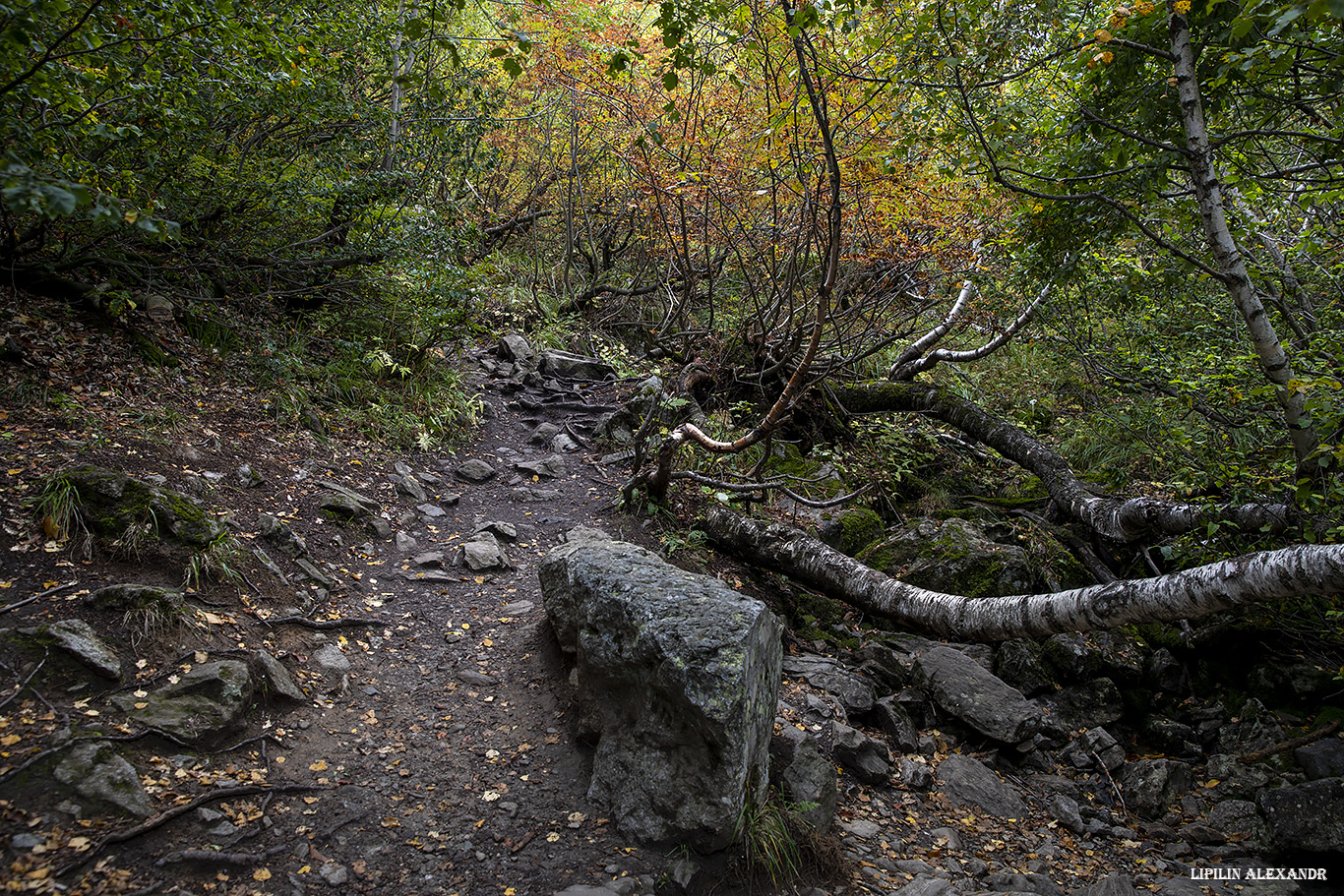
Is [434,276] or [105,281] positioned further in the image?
[434,276]

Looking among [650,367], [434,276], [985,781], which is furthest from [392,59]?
[985,781]

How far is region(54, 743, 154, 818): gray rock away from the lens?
2551 mm

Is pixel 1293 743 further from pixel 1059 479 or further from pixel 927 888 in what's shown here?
pixel 927 888

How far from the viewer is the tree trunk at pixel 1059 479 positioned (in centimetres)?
455

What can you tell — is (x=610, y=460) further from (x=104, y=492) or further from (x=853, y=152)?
(x=104, y=492)

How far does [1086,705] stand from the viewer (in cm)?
517

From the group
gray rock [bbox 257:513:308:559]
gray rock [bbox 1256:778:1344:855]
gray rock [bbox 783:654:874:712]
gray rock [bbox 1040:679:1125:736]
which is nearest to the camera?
gray rock [bbox 1256:778:1344:855]

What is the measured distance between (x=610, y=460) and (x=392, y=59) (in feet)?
18.4

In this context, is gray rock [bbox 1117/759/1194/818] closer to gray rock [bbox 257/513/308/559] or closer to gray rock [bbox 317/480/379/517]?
gray rock [bbox 257/513/308/559]

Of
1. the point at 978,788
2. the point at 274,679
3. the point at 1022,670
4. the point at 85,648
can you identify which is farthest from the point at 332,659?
the point at 1022,670

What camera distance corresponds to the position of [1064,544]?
6938 millimetres

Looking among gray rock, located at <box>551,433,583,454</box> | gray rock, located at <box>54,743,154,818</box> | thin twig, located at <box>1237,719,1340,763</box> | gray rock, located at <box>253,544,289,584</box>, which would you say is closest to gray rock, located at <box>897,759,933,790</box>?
thin twig, located at <box>1237,719,1340,763</box>

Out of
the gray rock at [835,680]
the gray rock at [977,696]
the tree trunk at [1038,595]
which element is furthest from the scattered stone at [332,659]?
the gray rock at [977,696]

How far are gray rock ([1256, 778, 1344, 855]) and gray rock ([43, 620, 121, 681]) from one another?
6.33 m
